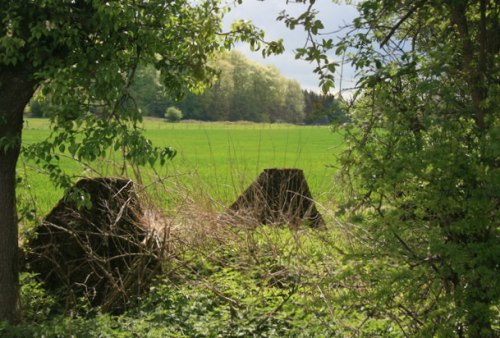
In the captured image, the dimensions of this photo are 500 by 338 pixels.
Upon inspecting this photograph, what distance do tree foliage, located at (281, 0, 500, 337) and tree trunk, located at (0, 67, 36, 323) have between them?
3161 mm

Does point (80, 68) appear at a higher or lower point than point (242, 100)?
lower

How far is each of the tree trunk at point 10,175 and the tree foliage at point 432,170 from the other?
124 inches

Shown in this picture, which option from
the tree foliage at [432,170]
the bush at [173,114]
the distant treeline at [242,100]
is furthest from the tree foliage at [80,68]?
the distant treeline at [242,100]

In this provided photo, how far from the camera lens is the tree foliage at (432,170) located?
4.32 meters

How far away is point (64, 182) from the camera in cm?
647

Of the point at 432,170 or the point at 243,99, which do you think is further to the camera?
the point at 243,99

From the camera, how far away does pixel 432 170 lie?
4.41m

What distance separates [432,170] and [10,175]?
4.31 m

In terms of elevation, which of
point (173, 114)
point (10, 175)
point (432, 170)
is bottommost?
point (173, 114)

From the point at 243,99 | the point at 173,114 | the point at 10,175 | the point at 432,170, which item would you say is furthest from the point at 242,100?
the point at 432,170

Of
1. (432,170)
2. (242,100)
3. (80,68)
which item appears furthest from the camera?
(242,100)

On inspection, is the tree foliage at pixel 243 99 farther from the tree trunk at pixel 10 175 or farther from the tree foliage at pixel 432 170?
the tree foliage at pixel 432 170

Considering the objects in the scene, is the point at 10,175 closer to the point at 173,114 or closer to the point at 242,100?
the point at 173,114

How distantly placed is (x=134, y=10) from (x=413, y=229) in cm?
333
